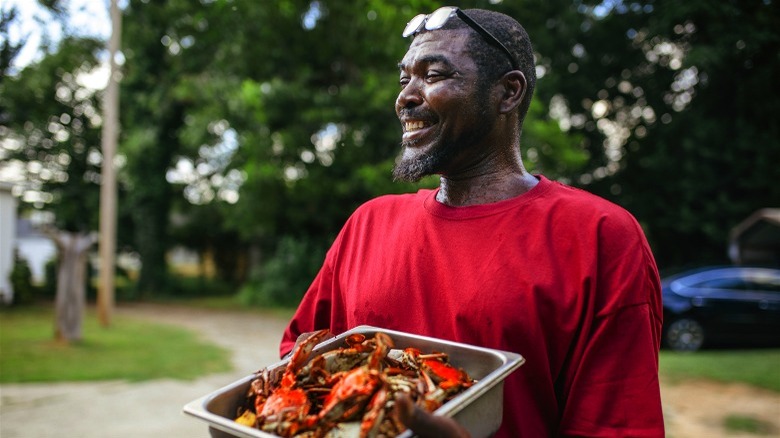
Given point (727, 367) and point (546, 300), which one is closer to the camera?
point (546, 300)

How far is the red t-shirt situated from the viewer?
1380mm

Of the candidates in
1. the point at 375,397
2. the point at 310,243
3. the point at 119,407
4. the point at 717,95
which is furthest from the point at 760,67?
the point at 375,397

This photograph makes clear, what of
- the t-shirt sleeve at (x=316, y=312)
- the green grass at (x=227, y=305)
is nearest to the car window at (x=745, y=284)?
the green grass at (x=227, y=305)

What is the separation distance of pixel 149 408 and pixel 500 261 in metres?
5.23

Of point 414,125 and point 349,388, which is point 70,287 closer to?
point 414,125

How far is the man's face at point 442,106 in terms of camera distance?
1695 mm

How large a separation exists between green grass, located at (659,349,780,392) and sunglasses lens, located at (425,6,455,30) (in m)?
6.60

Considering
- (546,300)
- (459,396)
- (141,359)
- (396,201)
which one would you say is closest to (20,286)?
(141,359)

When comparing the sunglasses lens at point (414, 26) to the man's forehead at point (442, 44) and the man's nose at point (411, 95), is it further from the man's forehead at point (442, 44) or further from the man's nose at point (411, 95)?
the man's nose at point (411, 95)

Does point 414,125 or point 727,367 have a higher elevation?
point 414,125

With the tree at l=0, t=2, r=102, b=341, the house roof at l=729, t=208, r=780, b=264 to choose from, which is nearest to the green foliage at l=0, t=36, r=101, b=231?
the tree at l=0, t=2, r=102, b=341

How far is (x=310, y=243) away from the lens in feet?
50.1

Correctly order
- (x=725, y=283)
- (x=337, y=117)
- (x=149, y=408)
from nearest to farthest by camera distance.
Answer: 1. (x=149, y=408)
2. (x=725, y=283)
3. (x=337, y=117)

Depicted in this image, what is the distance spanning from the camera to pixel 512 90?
70.1 inches
